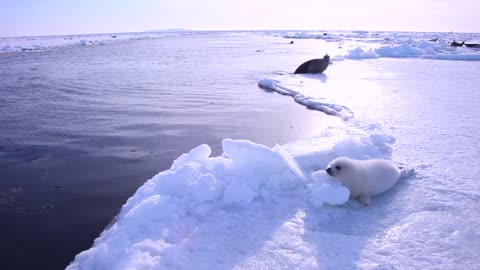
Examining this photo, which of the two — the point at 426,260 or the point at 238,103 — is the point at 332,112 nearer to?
the point at 238,103

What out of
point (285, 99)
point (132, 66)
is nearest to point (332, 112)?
point (285, 99)

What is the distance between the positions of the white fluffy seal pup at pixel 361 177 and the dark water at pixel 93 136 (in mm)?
1901

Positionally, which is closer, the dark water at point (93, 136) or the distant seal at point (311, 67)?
the dark water at point (93, 136)

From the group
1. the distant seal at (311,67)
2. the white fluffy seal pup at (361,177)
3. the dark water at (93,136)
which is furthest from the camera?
the distant seal at (311,67)

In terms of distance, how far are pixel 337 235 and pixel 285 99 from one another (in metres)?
6.25

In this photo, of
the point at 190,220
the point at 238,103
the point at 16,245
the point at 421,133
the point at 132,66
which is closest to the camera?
the point at 16,245

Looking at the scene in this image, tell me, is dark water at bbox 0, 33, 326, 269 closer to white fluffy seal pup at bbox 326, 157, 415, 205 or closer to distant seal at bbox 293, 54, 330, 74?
white fluffy seal pup at bbox 326, 157, 415, 205

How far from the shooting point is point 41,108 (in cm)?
768

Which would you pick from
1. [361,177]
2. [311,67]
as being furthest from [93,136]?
[311,67]

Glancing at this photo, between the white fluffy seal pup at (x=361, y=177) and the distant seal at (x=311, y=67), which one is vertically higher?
the distant seal at (x=311, y=67)

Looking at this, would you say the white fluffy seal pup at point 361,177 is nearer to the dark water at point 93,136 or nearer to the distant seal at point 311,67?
the dark water at point 93,136

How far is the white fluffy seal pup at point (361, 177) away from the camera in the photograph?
12.4 feet

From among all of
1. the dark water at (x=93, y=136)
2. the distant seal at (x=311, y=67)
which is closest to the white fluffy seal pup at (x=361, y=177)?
the dark water at (x=93, y=136)

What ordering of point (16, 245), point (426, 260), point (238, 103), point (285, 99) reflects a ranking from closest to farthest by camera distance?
1. point (426, 260)
2. point (16, 245)
3. point (238, 103)
4. point (285, 99)
